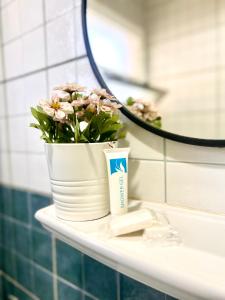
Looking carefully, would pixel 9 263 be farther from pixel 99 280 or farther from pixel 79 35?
pixel 79 35

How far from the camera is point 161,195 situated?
1.67 feet

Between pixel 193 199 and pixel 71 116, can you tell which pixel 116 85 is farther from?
pixel 193 199

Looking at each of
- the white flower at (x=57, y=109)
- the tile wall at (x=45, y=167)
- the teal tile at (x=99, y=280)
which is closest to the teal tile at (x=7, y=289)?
the tile wall at (x=45, y=167)

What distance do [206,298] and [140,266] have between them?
3.5 inches

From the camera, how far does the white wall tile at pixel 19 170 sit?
830 millimetres

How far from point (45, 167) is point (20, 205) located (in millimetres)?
235

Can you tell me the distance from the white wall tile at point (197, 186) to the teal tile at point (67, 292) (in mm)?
404

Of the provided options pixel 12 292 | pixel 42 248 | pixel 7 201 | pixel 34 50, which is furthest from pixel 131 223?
pixel 12 292

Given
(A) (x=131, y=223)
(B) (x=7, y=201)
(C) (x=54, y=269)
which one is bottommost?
(C) (x=54, y=269)

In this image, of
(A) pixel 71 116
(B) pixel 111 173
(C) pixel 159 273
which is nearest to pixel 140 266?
(C) pixel 159 273

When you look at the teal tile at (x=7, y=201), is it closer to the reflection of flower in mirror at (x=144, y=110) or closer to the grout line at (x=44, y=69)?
the grout line at (x=44, y=69)

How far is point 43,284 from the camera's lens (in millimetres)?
782

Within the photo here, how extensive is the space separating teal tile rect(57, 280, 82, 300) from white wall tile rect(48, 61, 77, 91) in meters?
0.59

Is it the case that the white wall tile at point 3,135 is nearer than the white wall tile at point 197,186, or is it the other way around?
the white wall tile at point 197,186
